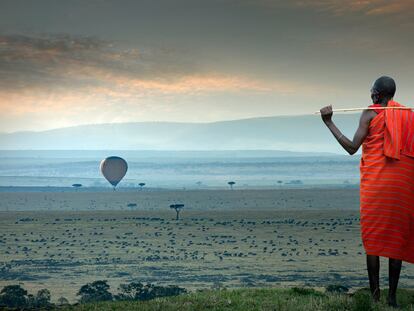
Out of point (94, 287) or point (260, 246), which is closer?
point (94, 287)

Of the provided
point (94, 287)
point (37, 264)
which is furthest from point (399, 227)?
point (37, 264)

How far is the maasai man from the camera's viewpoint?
8195 mm

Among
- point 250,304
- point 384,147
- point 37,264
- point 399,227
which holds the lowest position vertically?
point 37,264

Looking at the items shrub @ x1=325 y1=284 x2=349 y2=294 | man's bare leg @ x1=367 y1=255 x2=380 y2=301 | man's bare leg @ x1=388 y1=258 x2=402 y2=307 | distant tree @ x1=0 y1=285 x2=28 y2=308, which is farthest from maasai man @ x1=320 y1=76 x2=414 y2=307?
distant tree @ x1=0 y1=285 x2=28 y2=308

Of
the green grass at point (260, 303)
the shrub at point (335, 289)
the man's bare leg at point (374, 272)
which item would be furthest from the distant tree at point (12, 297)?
the man's bare leg at point (374, 272)

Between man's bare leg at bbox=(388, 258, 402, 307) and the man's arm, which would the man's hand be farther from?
man's bare leg at bbox=(388, 258, 402, 307)

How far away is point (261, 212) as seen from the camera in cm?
14538

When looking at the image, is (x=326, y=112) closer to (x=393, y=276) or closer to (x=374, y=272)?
(x=374, y=272)

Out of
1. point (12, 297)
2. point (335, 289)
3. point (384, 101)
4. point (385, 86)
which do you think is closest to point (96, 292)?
point (12, 297)

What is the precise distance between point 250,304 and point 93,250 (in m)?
79.1

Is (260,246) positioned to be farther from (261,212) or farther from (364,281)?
(261,212)

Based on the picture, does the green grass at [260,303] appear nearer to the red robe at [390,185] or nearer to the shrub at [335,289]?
the red robe at [390,185]

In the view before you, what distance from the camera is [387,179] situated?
8.20 meters

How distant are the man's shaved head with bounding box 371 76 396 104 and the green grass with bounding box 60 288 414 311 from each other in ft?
8.49
